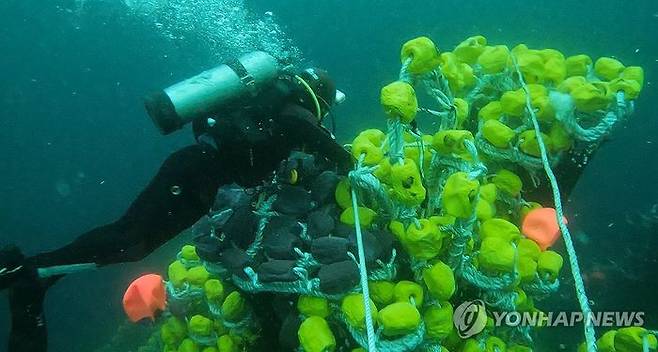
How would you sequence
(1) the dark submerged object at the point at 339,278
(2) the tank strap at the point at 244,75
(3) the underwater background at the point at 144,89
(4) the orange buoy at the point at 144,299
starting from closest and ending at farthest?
(1) the dark submerged object at the point at 339,278
(2) the tank strap at the point at 244,75
(4) the orange buoy at the point at 144,299
(3) the underwater background at the point at 144,89

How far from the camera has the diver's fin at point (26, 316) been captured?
3.52 meters

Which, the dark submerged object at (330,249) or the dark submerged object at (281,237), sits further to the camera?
the dark submerged object at (281,237)

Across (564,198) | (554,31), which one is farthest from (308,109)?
(554,31)

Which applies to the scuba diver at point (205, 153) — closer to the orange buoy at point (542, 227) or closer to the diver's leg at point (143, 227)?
the diver's leg at point (143, 227)

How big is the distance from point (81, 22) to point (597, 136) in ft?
83.3

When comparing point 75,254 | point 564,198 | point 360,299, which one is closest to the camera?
point 360,299

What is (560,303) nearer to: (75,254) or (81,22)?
(75,254)

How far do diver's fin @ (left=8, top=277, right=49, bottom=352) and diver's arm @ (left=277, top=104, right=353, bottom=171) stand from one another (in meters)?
2.23

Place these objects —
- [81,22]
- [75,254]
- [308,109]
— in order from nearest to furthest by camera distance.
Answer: [308,109] → [75,254] → [81,22]

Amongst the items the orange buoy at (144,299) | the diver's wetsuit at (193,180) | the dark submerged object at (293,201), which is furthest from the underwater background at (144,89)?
the dark submerged object at (293,201)

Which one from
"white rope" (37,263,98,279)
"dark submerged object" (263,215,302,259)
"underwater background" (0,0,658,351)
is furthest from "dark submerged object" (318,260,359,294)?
"underwater background" (0,0,658,351)

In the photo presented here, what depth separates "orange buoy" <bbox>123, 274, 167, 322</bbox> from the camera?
3.84m

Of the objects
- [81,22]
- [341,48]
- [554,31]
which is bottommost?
[81,22]

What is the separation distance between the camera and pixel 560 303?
27.2ft
